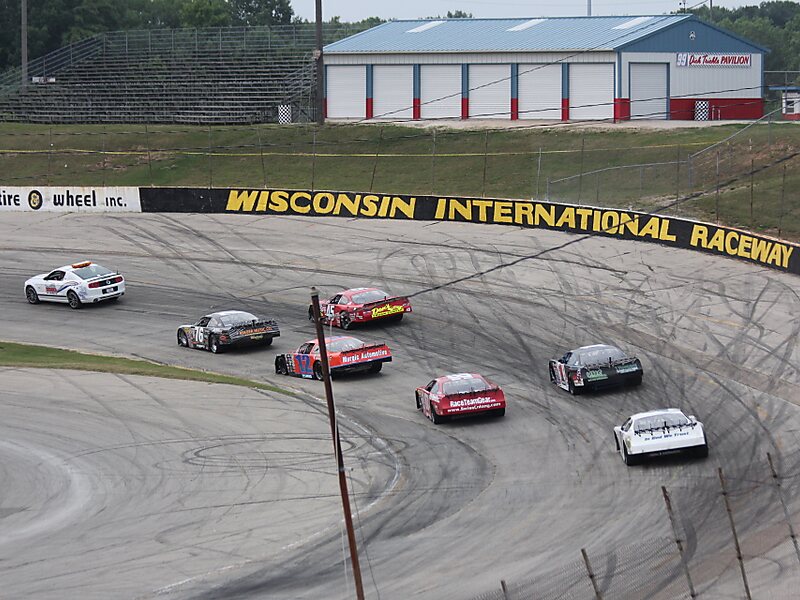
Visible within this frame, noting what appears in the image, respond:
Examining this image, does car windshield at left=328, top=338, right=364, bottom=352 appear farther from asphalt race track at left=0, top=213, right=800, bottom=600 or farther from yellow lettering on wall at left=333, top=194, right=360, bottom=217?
yellow lettering on wall at left=333, top=194, right=360, bottom=217

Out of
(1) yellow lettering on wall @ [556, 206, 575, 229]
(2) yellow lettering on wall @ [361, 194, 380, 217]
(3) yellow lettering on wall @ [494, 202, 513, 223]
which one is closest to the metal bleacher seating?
(2) yellow lettering on wall @ [361, 194, 380, 217]

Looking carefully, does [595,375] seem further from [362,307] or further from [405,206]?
[405,206]

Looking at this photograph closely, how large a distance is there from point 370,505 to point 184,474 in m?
4.27

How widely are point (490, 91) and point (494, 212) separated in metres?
23.2

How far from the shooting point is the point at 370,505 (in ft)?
76.9

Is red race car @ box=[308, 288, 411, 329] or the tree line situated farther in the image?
the tree line

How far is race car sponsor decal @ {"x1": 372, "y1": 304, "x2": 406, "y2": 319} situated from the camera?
38344mm

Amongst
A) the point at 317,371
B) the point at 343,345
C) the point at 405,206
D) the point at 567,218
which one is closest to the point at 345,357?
the point at 343,345

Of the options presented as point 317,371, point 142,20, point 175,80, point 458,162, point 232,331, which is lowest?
point 317,371

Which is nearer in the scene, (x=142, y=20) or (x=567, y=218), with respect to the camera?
(x=567, y=218)

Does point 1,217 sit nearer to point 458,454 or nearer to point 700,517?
point 458,454

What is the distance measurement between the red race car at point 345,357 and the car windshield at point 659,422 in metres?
9.99

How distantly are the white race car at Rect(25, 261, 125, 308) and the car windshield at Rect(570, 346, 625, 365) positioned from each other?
61.3 ft

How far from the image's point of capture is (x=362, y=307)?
38.3 meters
